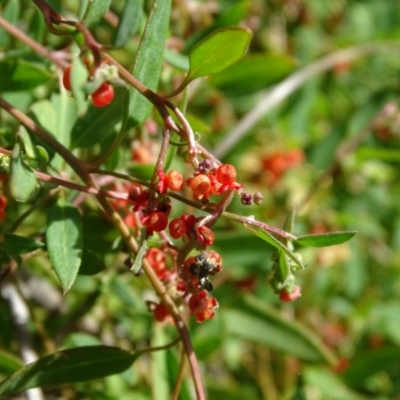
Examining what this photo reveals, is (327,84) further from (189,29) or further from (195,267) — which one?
(195,267)

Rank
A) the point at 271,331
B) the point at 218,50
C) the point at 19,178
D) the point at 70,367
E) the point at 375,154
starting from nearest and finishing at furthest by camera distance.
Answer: the point at 19,178 < the point at 218,50 < the point at 70,367 < the point at 271,331 < the point at 375,154

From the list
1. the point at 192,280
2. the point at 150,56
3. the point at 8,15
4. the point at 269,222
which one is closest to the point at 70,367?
the point at 192,280

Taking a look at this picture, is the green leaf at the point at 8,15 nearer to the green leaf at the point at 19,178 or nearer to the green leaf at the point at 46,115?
the green leaf at the point at 46,115

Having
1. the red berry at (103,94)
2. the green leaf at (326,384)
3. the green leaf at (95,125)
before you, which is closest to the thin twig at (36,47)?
the green leaf at (95,125)

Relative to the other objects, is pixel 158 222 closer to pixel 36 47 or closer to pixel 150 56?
pixel 150 56

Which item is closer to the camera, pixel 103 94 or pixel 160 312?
pixel 103 94

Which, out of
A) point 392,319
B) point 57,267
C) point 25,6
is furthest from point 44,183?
point 392,319
